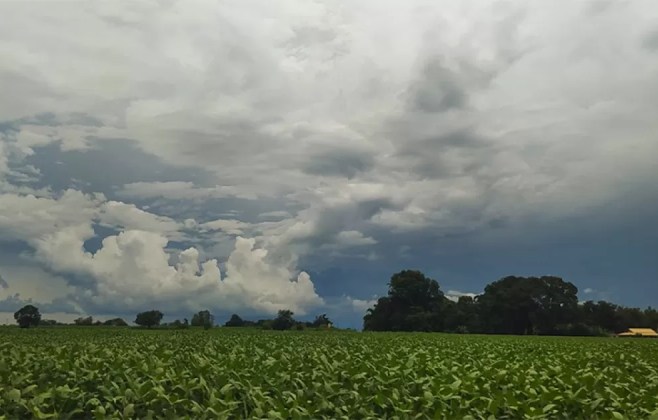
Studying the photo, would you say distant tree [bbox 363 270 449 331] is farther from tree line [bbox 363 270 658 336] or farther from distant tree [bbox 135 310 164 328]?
distant tree [bbox 135 310 164 328]

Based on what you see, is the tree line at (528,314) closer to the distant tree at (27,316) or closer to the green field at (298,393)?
the distant tree at (27,316)

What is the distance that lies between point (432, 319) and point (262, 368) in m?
89.5

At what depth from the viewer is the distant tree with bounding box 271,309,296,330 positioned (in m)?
78.8

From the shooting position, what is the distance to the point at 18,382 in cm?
1009

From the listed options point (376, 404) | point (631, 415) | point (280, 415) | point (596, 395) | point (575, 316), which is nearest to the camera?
point (280, 415)

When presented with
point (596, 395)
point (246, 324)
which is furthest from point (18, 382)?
point (246, 324)

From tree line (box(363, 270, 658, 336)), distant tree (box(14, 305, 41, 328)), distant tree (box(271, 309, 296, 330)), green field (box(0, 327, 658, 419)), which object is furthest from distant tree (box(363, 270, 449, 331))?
green field (box(0, 327, 658, 419))

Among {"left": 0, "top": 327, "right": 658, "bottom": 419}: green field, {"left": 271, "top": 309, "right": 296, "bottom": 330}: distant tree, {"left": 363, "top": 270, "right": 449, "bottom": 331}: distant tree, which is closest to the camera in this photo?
{"left": 0, "top": 327, "right": 658, "bottom": 419}: green field

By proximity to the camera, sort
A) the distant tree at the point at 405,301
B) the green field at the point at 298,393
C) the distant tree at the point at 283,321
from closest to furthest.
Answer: the green field at the point at 298,393 → the distant tree at the point at 283,321 → the distant tree at the point at 405,301

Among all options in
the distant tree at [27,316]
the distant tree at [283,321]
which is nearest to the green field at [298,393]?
the distant tree at [283,321]

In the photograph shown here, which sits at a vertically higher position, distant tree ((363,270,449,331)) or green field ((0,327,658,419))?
distant tree ((363,270,449,331))

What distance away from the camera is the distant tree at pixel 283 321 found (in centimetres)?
7879

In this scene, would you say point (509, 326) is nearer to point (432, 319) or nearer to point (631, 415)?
point (432, 319)

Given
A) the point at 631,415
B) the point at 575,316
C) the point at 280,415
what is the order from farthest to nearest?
1. the point at 575,316
2. the point at 631,415
3. the point at 280,415
